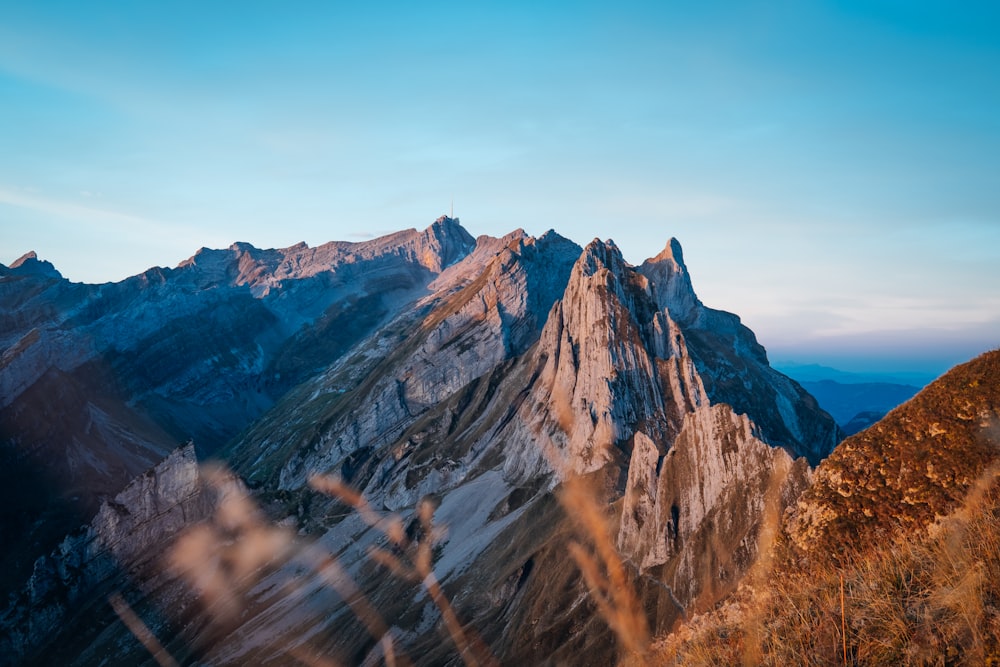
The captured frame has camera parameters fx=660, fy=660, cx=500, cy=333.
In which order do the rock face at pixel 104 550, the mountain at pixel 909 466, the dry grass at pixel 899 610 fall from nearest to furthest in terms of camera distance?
the dry grass at pixel 899 610 < the mountain at pixel 909 466 < the rock face at pixel 104 550

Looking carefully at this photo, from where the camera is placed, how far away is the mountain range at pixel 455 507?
6191 centimetres

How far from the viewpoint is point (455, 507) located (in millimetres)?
112562

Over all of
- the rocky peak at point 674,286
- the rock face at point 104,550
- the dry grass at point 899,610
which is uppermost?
the rocky peak at point 674,286

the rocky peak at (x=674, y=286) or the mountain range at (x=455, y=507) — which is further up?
the rocky peak at (x=674, y=286)

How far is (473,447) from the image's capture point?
128m

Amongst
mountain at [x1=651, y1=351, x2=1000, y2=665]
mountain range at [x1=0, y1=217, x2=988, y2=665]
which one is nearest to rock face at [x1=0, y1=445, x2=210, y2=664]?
mountain range at [x1=0, y1=217, x2=988, y2=665]

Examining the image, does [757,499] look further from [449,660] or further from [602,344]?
[602,344]

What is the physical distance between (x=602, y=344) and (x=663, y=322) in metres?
12.1

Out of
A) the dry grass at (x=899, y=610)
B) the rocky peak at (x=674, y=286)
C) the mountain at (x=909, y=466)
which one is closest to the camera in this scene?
the dry grass at (x=899, y=610)

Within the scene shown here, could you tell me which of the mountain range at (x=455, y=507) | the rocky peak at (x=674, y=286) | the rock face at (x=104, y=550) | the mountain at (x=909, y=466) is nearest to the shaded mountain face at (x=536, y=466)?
the mountain range at (x=455, y=507)

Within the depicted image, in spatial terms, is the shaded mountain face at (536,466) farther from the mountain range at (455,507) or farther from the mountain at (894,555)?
the mountain at (894,555)

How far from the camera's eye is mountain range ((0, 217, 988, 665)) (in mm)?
61906

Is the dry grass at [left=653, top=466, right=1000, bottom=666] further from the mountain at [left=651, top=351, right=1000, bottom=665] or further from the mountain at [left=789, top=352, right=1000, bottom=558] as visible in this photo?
the mountain at [left=789, top=352, right=1000, bottom=558]

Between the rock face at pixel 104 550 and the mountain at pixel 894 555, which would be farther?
the rock face at pixel 104 550
